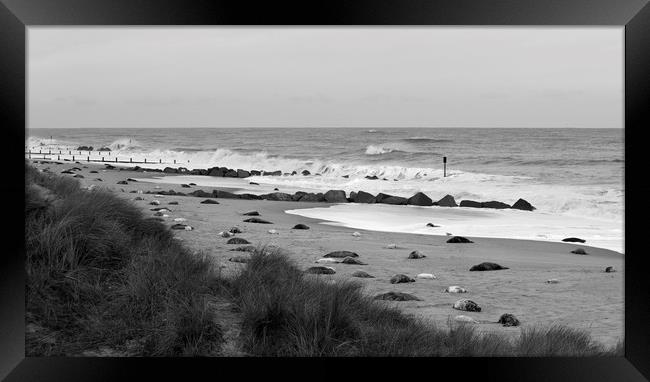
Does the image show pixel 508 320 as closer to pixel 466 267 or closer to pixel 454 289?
pixel 454 289

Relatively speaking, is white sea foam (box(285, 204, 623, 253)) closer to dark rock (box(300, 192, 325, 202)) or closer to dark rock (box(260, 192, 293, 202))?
dark rock (box(300, 192, 325, 202))

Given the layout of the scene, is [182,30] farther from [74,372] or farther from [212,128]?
[74,372]

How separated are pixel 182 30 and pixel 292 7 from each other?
37449 millimetres

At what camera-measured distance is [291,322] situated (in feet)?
12.7

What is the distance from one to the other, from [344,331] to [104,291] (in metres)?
1.49

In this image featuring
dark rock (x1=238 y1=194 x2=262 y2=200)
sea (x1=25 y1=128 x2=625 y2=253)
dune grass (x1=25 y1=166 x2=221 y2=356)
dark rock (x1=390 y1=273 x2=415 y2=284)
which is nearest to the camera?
dune grass (x1=25 y1=166 x2=221 y2=356)

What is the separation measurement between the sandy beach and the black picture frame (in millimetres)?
1286

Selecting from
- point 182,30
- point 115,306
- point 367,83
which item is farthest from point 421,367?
point 182,30

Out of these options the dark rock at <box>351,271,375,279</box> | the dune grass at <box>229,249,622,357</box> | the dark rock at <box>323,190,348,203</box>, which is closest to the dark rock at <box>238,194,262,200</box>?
the dark rock at <box>323,190,348,203</box>

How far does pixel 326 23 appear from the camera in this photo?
378 centimetres

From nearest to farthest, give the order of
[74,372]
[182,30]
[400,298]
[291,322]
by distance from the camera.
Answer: [74,372] < [291,322] < [400,298] < [182,30]

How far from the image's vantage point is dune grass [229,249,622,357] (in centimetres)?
383

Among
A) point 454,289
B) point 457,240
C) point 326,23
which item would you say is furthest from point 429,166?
point 326,23
